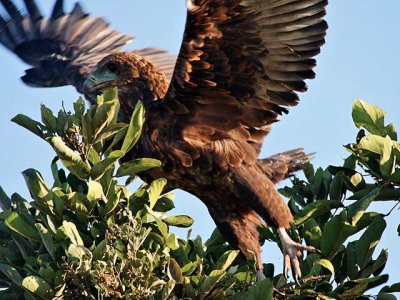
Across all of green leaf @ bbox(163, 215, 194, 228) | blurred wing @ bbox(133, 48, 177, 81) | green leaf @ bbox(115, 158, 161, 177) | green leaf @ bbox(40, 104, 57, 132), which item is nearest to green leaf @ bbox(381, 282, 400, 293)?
green leaf @ bbox(163, 215, 194, 228)

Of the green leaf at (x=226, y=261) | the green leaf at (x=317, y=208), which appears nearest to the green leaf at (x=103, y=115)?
the green leaf at (x=226, y=261)

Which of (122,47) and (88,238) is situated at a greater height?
(122,47)

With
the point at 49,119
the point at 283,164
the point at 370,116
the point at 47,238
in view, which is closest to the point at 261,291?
the point at 47,238

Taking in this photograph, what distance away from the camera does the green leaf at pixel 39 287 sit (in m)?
5.48

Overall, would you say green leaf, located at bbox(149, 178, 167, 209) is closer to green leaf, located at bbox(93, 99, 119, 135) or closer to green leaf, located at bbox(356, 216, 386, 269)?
green leaf, located at bbox(93, 99, 119, 135)

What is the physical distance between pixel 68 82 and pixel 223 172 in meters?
3.10

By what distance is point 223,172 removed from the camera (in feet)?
25.2

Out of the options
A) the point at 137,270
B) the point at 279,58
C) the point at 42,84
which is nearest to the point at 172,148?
the point at 279,58

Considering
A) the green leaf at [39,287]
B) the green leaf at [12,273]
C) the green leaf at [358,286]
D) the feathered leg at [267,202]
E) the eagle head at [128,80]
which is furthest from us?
the eagle head at [128,80]

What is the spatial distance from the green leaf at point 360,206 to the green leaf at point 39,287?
75.9 inches

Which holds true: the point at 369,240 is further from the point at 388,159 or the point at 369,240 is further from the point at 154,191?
the point at 154,191

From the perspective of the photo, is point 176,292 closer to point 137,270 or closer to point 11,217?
point 137,270

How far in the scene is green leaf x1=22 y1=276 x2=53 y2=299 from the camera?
5484mm

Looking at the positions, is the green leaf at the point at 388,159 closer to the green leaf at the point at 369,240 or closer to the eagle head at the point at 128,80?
the green leaf at the point at 369,240
